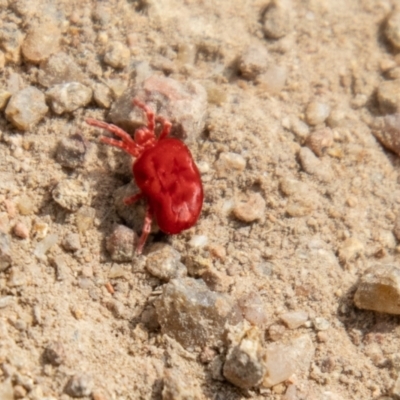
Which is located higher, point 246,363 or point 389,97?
point 389,97

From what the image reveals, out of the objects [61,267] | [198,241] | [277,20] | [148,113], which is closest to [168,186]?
[198,241]

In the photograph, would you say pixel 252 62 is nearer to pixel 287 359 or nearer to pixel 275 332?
pixel 275 332

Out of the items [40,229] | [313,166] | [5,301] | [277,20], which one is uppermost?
[277,20]

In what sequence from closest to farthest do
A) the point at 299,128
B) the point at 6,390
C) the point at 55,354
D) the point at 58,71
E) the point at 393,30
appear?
the point at 6,390 → the point at 55,354 → the point at 58,71 → the point at 299,128 → the point at 393,30

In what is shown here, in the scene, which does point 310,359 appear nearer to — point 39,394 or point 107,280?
point 107,280

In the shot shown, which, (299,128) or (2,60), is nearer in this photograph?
(2,60)

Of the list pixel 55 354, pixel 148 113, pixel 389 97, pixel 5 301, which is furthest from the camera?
pixel 389 97
